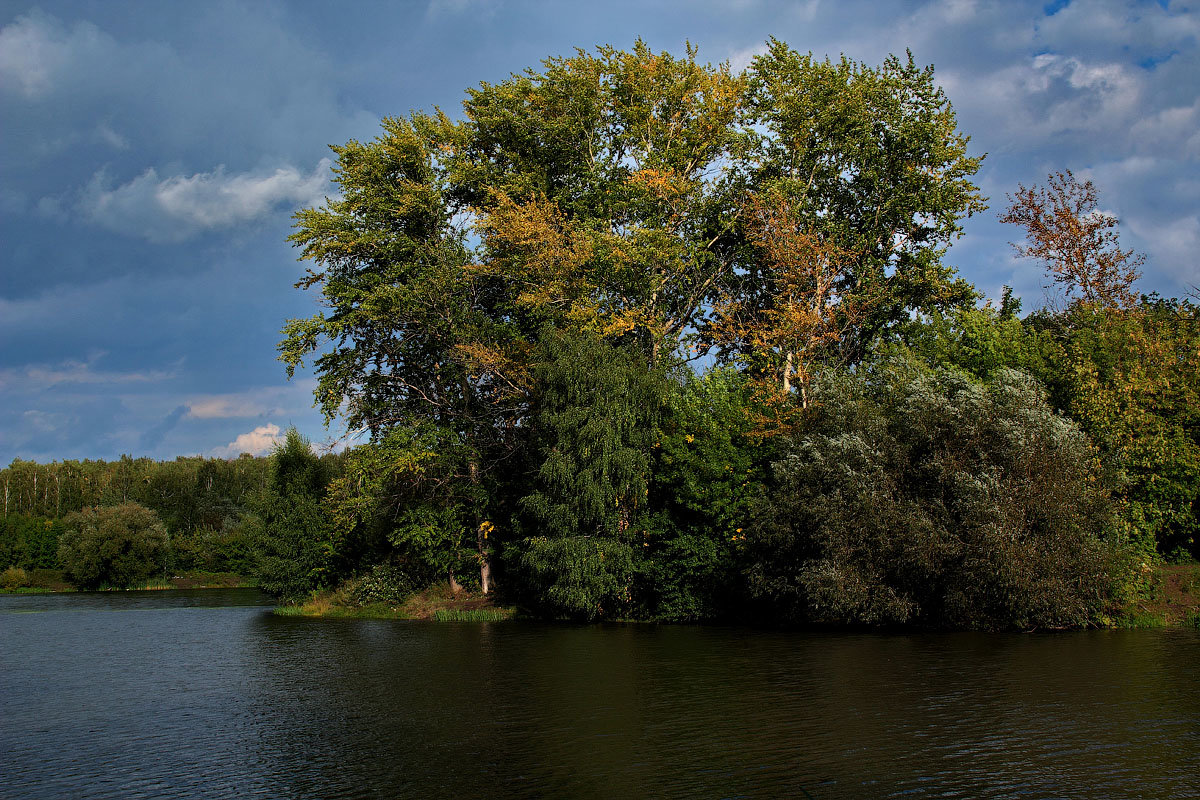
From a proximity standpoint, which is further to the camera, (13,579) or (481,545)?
(13,579)

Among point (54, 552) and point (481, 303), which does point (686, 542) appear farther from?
point (54, 552)

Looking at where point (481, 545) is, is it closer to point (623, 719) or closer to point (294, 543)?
point (294, 543)

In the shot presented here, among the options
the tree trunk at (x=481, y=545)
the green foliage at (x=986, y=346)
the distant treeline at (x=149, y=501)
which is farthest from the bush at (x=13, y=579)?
the green foliage at (x=986, y=346)

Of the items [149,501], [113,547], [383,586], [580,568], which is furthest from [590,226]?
[149,501]

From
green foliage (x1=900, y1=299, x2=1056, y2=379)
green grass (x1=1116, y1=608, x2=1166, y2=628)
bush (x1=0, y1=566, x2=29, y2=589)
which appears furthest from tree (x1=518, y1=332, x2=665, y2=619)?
bush (x1=0, y1=566, x2=29, y2=589)

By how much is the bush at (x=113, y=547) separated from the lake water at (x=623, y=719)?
178 ft

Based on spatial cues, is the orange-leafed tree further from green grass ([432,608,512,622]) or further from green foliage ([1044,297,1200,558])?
green grass ([432,608,512,622])

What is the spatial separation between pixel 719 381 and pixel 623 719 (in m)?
21.0

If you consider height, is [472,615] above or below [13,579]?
below

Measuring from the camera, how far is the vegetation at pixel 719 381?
89.5 ft

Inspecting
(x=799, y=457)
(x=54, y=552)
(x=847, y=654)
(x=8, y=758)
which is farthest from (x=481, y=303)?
(x=54, y=552)

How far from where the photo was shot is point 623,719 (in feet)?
53.0

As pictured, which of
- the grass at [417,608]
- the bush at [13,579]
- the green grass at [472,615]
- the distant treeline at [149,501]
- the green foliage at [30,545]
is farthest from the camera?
the distant treeline at [149,501]

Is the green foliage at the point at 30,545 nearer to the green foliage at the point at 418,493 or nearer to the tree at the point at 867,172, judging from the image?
the green foliage at the point at 418,493
